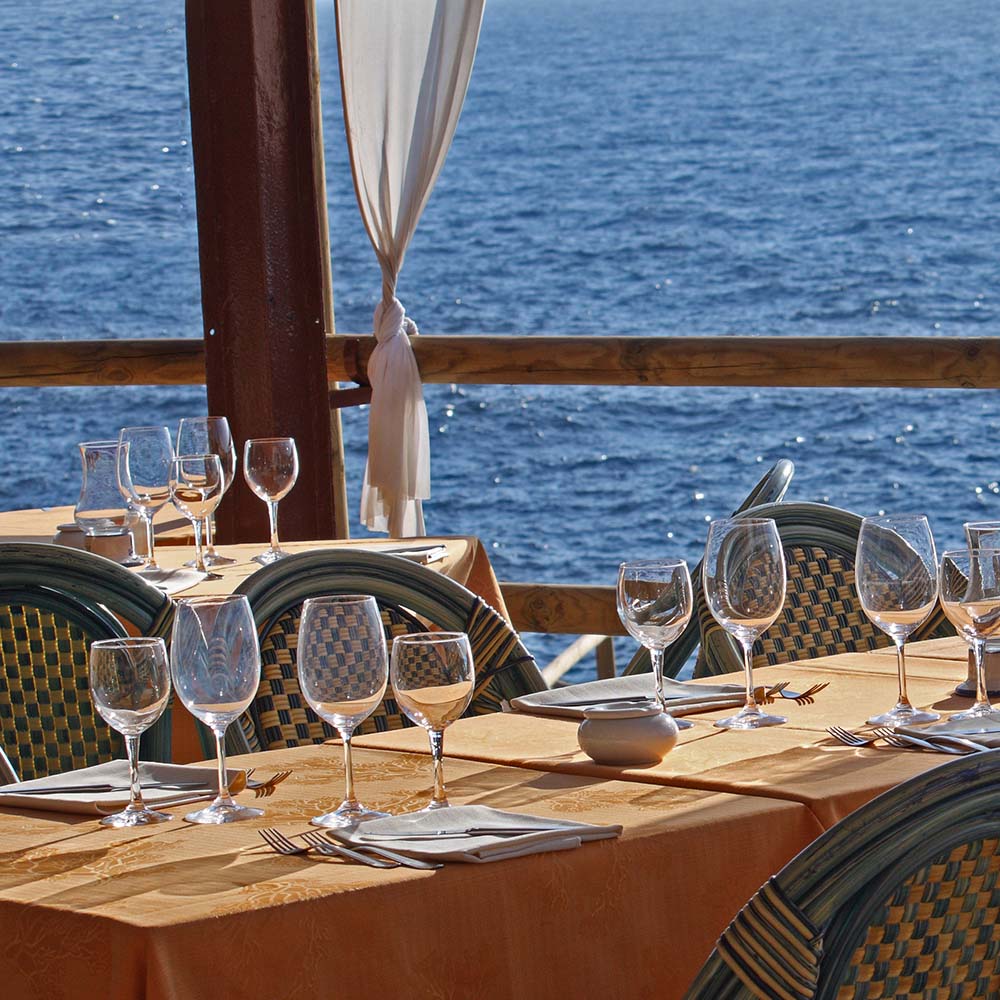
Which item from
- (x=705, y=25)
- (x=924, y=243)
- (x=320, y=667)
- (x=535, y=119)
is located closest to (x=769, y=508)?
(x=320, y=667)

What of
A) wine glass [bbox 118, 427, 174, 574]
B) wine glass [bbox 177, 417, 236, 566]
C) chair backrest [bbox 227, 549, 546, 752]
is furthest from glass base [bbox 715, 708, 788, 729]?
wine glass [bbox 177, 417, 236, 566]

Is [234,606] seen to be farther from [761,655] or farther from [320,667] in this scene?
[761,655]

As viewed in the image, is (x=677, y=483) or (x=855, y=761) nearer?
(x=855, y=761)

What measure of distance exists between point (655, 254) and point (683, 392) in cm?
441

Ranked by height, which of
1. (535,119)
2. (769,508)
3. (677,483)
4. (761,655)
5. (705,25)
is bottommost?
(677,483)

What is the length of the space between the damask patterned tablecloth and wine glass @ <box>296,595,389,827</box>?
7cm

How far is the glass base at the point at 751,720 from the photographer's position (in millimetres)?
1799

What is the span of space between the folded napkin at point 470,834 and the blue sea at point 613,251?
1862cm

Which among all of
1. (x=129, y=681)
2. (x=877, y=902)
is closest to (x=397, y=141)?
(x=129, y=681)

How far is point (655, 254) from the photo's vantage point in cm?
3011

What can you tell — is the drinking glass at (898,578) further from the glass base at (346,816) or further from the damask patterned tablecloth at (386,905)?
the glass base at (346,816)

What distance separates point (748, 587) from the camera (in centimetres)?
182

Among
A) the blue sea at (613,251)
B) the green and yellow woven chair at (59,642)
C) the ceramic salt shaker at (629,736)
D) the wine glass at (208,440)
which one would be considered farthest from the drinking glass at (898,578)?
the blue sea at (613,251)

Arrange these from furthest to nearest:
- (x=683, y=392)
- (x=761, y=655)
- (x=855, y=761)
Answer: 1. (x=683, y=392)
2. (x=761, y=655)
3. (x=855, y=761)
